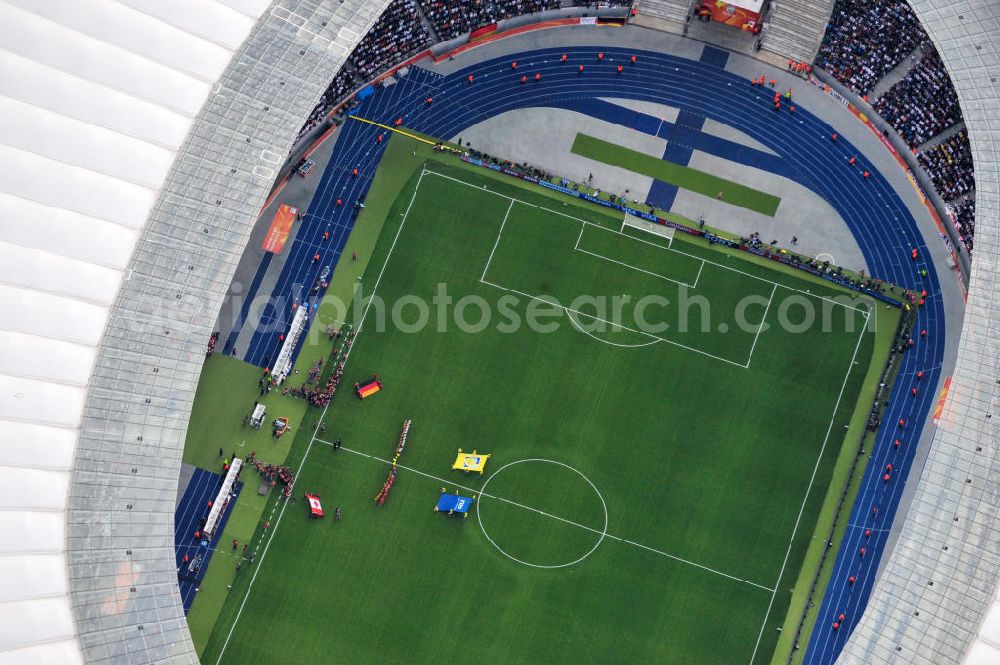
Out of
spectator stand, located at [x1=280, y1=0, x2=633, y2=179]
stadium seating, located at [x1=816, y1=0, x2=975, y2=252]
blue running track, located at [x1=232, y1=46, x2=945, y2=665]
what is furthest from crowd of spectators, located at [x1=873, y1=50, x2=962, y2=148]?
spectator stand, located at [x1=280, y1=0, x2=633, y2=179]

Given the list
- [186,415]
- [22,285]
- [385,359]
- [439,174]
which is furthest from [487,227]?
[22,285]

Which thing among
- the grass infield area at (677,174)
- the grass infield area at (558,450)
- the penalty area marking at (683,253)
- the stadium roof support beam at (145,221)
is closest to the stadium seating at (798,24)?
the grass infield area at (677,174)

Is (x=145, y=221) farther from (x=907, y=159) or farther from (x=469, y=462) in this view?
(x=907, y=159)

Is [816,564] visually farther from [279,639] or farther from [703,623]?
[279,639]

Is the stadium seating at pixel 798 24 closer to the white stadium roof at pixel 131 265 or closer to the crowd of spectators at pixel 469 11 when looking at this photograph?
the white stadium roof at pixel 131 265

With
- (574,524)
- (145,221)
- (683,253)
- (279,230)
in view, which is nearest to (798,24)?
(683,253)

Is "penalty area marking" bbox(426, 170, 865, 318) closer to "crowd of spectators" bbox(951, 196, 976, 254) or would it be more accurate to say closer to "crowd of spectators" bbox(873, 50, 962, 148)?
"crowd of spectators" bbox(951, 196, 976, 254)
